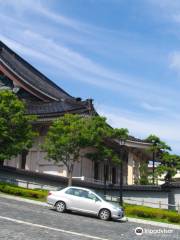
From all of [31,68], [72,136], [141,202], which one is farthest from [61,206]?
[31,68]

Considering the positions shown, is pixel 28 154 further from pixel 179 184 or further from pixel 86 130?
pixel 179 184

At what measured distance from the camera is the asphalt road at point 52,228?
1415 cm

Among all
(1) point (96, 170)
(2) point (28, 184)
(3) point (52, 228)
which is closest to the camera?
(3) point (52, 228)

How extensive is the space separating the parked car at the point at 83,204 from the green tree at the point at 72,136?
7.50 metres

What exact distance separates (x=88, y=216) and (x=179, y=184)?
12.6 meters

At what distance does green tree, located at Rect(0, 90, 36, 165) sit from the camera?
29.2 m

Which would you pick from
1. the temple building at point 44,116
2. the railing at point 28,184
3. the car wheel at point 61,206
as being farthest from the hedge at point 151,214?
the temple building at point 44,116

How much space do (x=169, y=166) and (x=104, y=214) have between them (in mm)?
18193

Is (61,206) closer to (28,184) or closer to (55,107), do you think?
(28,184)

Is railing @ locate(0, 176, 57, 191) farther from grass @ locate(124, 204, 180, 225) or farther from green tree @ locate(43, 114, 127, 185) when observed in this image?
grass @ locate(124, 204, 180, 225)

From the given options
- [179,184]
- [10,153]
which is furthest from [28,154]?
[179,184]

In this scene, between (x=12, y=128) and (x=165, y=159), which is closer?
(x=12, y=128)

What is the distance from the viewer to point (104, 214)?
22.0 meters

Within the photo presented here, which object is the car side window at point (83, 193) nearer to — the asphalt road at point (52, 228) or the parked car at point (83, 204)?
the parked car at point (83, 204)
